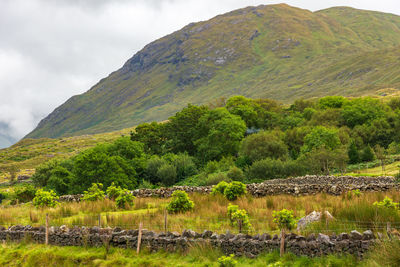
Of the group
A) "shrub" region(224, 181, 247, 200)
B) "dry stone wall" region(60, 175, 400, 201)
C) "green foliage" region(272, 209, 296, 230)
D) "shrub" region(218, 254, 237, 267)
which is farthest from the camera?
"shrub" region(224, 181, 247, 200)

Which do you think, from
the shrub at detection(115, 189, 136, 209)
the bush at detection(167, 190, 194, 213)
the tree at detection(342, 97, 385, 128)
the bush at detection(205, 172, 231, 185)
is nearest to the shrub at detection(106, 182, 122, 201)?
the shrub at detection(115, 189, 136, 209)

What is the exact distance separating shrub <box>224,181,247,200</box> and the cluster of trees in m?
15.1

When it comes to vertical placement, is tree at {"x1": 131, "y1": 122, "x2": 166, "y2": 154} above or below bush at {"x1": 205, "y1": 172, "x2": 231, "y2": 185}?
above

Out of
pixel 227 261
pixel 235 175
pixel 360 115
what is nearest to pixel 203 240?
pixel 227 261

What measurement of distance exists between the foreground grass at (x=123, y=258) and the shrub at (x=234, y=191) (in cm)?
1032

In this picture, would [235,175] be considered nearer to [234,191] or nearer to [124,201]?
[234,191]

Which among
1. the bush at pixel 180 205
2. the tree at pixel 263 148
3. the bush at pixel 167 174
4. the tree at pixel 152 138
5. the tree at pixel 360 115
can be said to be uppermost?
the tree at pixel 360 115

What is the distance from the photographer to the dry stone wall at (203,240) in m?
10.2

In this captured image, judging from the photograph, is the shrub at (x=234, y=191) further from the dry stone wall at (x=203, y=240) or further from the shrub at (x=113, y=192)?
the dry stone wall at (x=203, y=240)

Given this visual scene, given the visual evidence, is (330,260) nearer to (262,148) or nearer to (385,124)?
(262,148)

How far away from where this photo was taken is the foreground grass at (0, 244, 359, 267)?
1039cm

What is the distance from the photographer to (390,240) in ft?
30.4

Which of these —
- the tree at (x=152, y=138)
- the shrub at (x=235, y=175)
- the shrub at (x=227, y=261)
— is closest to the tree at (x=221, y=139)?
the tree at (x=152, y=138)

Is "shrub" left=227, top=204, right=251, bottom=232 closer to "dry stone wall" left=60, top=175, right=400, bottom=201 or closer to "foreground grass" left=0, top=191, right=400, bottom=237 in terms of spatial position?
"foreground grass" left=0, top=191, right=400, bottom=237
